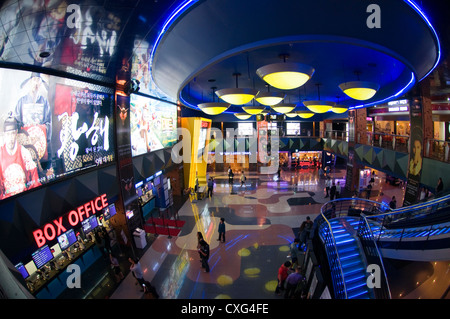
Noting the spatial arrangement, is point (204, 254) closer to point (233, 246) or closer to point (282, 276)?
point (233, 246)

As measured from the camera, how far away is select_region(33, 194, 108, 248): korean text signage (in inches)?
211

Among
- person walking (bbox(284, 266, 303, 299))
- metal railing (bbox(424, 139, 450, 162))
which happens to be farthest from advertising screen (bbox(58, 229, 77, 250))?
metal railing (bbox(424, 139, 450, 162))

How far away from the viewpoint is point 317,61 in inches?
312

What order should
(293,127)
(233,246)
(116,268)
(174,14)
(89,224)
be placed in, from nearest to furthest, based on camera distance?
(174,14)
(116,268)
(89,224)
(233,246)
(293,127)

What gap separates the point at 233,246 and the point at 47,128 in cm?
713

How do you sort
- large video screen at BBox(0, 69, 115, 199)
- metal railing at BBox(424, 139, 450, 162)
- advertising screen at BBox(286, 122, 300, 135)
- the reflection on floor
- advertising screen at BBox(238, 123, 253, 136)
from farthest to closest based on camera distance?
advertising screen at BBox(286, 122, 300, 135)
advertising screen at BBox(238, 123, 253, 136)
metal railing at BBox(424, 139, 450, 162)
the reflection on floor
large video screen at BBox(0, 69, 115, 199)

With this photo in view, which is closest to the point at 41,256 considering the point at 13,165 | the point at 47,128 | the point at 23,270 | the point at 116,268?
the point at 23,270

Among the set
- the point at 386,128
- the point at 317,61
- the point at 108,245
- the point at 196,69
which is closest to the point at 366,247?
the point at 317,61

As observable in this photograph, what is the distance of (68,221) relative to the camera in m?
6.23

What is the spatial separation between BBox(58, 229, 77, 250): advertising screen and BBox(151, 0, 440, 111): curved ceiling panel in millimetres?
5665

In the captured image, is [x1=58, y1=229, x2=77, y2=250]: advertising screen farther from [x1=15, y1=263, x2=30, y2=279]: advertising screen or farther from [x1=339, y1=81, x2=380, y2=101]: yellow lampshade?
[x1=339, y1=81, x2=380, y2=101]: yellow lampshade

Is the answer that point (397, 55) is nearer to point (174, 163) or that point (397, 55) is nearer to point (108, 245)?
point (108, 245)
